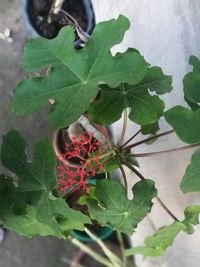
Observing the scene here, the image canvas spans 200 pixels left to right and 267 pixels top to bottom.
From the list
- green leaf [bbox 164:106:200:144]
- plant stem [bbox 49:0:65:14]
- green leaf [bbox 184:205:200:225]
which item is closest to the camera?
green leaf [bbox 164:106:200:144]

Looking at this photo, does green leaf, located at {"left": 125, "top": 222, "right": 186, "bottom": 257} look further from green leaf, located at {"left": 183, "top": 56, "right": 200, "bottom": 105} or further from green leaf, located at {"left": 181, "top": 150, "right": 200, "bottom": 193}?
green leaf, located at {"left": 183, "top": 56, "right": 200, "bottom": 105}

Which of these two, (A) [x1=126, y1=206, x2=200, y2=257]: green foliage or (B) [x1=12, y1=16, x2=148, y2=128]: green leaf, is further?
(A) [x1=126, y1=206, x2=200, y2=257]: green foliage

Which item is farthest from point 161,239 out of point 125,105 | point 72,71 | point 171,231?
point 72,71

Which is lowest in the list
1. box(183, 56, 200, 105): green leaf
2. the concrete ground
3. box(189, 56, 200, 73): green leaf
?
the concrete ground

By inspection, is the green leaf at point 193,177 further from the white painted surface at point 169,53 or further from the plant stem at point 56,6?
the plant stem at point 56,6

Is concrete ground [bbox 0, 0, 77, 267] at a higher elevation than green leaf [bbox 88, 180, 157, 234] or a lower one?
lower

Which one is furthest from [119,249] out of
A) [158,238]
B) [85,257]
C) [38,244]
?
[158,238]

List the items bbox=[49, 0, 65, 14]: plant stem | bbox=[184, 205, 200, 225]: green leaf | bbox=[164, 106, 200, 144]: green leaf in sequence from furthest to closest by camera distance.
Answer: bbox=[49, 0, 65, 14]: plant stem → bbox=[184, 205, 200, 225]: green leaf → bbox=[164, 106, 200, 144]: green leaf

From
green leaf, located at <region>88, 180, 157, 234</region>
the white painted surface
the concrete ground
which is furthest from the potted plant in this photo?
the concrete ground

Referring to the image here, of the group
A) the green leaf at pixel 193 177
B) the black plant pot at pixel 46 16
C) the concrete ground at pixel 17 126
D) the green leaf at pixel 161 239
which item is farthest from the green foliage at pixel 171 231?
the black plant pot at pixel 46 16
